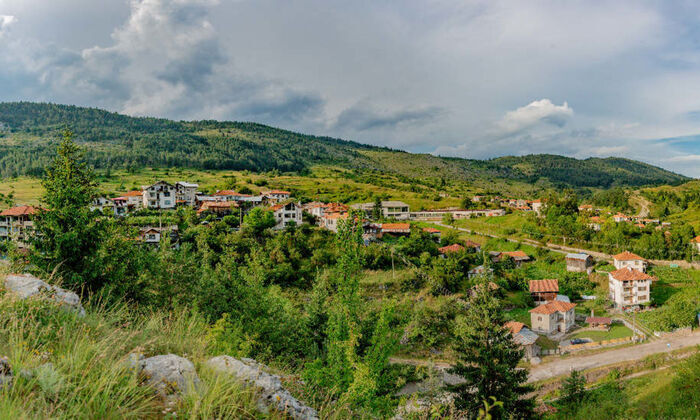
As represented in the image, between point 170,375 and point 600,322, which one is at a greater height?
point 170,375

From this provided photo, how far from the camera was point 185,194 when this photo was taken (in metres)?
62.3

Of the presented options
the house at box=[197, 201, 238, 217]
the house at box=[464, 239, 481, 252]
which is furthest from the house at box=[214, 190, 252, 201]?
the house at box=[464, 239, 481, 252]

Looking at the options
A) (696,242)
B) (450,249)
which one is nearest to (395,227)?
(450,249)

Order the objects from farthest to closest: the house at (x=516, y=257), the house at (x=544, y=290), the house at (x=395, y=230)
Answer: the house at (x=395, y=230), the house at (x=516, y=257), the house at (x=544, y=290)

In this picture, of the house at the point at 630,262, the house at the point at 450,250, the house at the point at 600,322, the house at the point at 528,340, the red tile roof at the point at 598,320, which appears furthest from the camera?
the house at the point at 450,250

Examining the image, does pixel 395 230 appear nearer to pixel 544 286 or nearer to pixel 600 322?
pixel 544 286

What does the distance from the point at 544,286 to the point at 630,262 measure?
49.7 ft

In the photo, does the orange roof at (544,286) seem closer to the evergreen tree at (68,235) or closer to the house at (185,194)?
the evergreen tree at (68,235)

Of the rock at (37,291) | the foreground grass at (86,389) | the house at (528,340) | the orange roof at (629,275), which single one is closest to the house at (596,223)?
the orange roof at (629,275)

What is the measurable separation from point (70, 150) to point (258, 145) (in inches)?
7428

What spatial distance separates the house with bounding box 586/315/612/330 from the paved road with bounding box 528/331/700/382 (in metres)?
3.94

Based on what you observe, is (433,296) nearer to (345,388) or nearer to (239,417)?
(345,388)

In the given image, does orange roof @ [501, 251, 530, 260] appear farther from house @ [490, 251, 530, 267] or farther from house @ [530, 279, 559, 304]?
house @ [530, 279, 559, 304]

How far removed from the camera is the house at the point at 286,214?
50.6 metres
